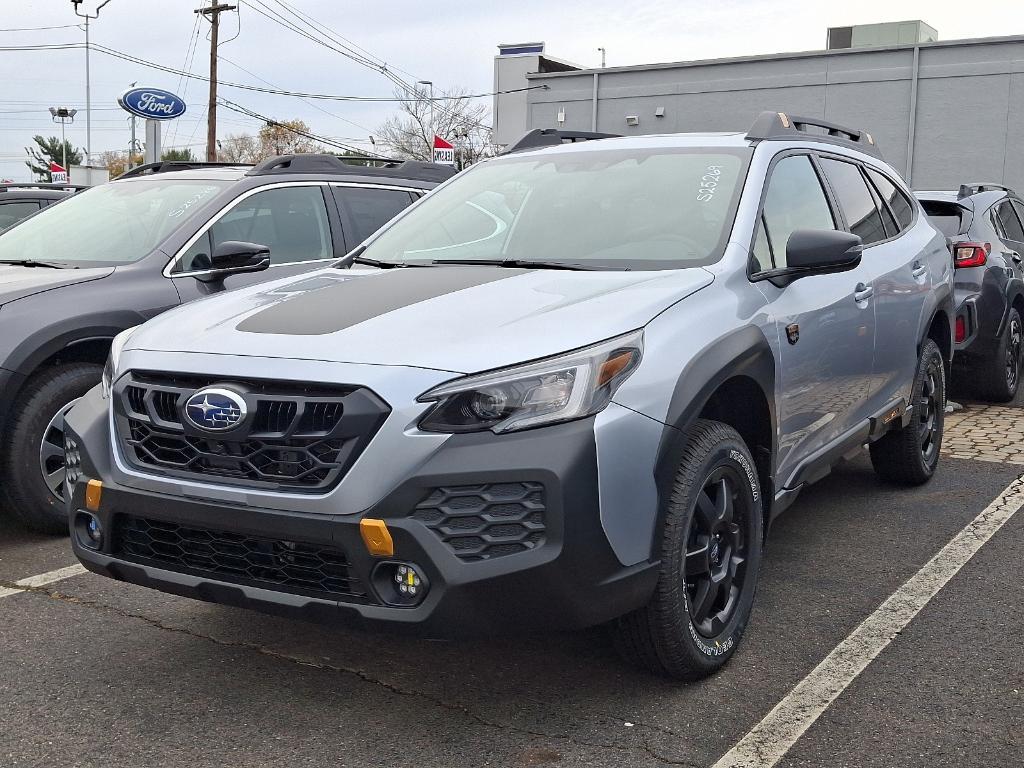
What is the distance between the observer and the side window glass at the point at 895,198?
554 centimetres

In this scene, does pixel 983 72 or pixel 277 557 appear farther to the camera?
pixel 983 72

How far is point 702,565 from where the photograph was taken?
338cm

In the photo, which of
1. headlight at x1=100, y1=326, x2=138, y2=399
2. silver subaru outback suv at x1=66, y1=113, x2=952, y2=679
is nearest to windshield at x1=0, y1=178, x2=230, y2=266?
silver subaru outback suv at x1=66, y1=113, x2=952, y2=679

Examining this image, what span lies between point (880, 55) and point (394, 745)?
92.9 ft

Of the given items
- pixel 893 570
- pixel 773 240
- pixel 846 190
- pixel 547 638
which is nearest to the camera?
pixel 547 638

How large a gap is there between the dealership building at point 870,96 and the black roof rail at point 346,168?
17.3m

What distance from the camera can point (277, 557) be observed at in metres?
2.99

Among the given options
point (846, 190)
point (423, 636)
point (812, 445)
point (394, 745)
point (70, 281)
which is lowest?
point (394, 745)

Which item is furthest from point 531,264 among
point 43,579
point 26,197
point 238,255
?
point 26,197

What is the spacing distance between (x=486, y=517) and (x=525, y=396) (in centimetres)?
33

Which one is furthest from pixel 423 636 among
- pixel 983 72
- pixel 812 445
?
pixel 983 72

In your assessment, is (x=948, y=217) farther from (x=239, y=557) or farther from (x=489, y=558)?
(x=239, y=557)

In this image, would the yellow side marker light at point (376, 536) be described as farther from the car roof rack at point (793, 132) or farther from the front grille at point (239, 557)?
the car roof rack at point (793, 132)

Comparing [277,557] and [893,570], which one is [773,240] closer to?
[893,570]
